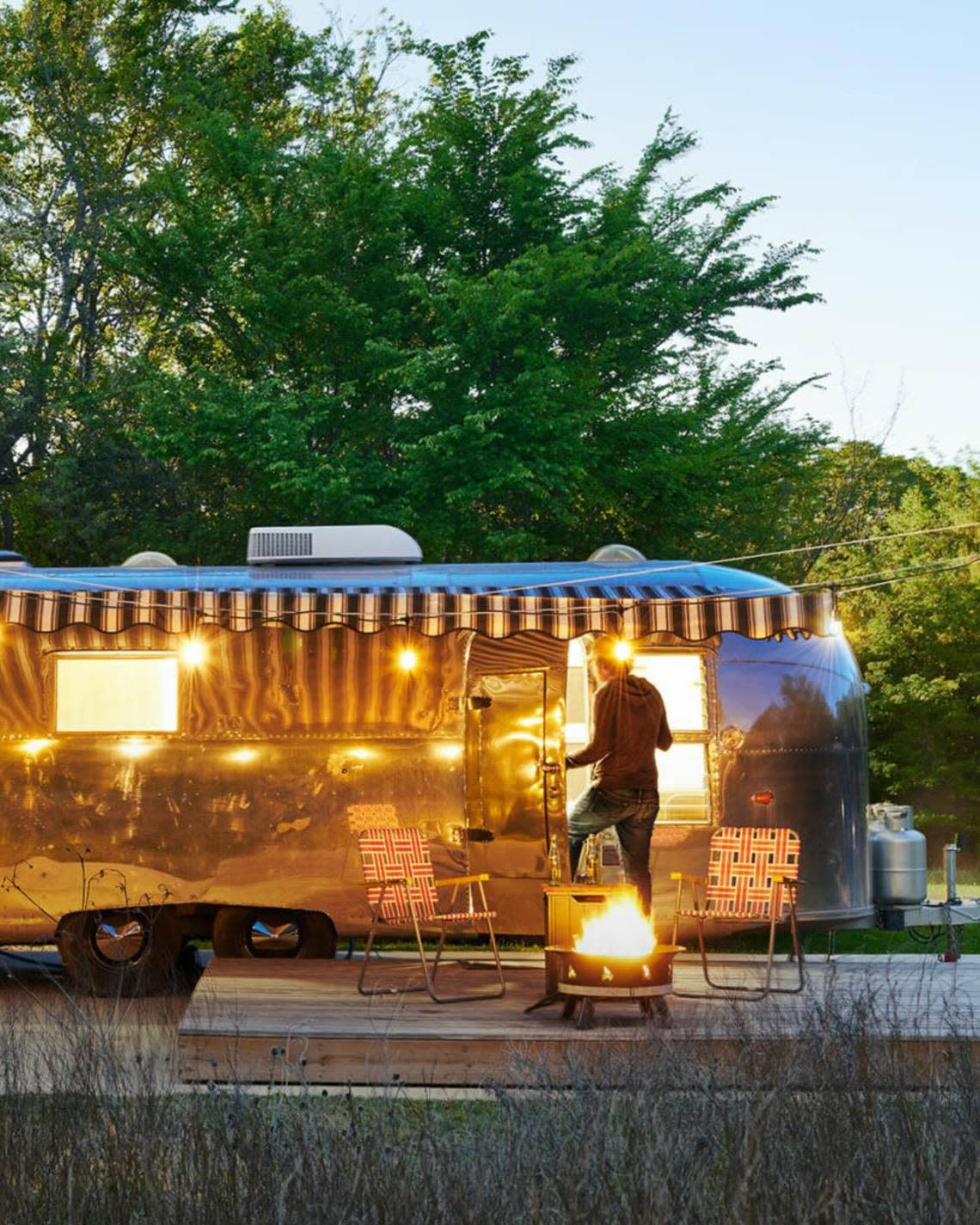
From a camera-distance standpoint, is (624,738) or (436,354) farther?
(436,354)

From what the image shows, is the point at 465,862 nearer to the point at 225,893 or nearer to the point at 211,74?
the point at 225,893

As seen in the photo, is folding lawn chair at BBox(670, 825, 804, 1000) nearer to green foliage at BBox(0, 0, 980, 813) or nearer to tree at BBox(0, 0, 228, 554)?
green foliage at BBox(0, 0, 980, 813)

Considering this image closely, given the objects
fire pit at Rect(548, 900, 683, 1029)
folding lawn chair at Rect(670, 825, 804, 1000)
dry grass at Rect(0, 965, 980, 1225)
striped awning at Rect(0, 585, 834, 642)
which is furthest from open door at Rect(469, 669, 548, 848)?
dry grass at Rect(0, 965, 980, 1225)

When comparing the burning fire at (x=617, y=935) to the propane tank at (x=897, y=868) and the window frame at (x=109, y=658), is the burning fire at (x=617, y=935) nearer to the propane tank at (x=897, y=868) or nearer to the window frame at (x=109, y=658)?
the window frame at (x=109, y=658)

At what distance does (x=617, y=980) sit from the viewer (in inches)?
312

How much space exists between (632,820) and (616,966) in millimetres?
1275

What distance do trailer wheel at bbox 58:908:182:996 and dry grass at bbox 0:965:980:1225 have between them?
449 centimetres

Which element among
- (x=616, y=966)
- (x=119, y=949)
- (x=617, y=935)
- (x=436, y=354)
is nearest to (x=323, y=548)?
(x=119, y=949)

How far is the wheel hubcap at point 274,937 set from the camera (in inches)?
418

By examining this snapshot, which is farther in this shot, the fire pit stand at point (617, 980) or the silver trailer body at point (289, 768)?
the silver trailer body at point (289, 768)

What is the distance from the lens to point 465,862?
33.2 feet

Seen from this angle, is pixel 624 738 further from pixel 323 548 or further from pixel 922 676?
pixel 922 676

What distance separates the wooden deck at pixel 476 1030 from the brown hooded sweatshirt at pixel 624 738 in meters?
1.16

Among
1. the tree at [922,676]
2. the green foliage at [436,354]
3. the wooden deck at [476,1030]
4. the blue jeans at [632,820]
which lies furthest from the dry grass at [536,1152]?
the tree at [922,676]
